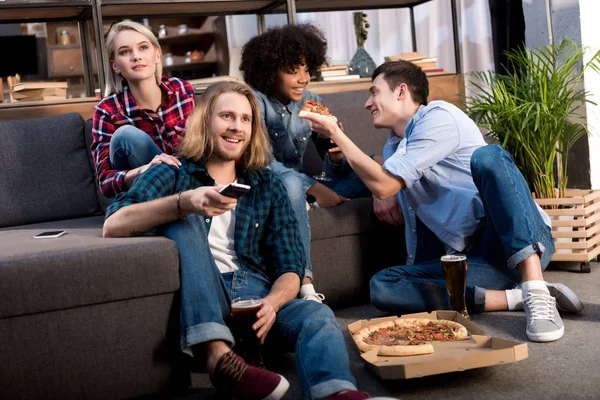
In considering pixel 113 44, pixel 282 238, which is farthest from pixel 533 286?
pixel 113 44

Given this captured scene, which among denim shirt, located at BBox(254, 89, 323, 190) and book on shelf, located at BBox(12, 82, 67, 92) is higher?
book on shelf, located at BBox(12, 82, 67, 92)

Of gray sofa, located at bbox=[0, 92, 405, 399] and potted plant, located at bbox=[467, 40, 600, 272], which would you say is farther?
potted plant, located at bbox=[467, 40, 600, 272]

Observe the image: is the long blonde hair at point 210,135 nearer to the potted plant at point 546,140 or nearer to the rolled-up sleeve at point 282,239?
the rolled-up sleeve at point 282,239

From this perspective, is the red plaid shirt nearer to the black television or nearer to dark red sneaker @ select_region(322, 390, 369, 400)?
dark red sneaker @ select_region(322, 390, 369, 400)

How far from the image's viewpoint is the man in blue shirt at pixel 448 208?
247 cm

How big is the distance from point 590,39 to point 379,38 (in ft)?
8.94

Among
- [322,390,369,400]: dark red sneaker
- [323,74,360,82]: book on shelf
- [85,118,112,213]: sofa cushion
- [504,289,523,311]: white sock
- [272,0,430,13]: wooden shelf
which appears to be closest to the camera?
[322,390,369,400]: dark red sneaker

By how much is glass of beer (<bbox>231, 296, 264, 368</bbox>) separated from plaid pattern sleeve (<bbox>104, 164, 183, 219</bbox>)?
1.28 ft

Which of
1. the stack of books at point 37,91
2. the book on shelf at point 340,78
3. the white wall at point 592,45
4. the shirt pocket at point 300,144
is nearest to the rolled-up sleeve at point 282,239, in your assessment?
the shirt pocket at point 300,144

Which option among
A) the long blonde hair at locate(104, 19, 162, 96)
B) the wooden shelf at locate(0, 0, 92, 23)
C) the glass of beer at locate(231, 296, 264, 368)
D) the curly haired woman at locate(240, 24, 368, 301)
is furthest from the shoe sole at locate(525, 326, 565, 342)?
the wooden shelf at locate(0, 0, 92, 23)

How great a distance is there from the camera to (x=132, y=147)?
2611 millimetres

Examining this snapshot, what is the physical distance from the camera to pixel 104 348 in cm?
197

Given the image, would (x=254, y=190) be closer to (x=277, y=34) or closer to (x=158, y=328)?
(x=158, y=328)

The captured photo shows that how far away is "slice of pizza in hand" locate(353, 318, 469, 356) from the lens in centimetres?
208
